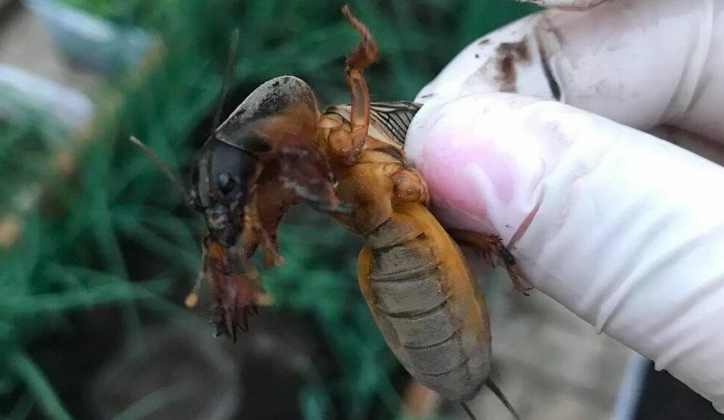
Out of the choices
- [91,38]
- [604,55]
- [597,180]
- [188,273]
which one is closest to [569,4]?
[604,55]

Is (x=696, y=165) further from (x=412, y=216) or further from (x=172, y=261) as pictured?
(x=172, y=261)

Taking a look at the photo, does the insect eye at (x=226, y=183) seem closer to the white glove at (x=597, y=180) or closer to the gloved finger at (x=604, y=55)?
the white glove at (x=597, y=180)

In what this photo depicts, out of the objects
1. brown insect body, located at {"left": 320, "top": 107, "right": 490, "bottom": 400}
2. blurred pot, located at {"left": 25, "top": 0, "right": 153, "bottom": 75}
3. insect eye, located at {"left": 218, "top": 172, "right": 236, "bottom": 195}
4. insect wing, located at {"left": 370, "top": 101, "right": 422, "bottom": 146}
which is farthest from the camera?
blurred pot, located at {"left": 25, "top": 0, "right": 153, "bottom": 75}

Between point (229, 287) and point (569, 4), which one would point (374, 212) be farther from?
point (569, 4)

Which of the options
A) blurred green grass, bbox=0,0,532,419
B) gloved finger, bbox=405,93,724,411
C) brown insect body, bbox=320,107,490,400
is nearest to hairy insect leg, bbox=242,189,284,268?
brown insect body, bbox=320,107,490,400

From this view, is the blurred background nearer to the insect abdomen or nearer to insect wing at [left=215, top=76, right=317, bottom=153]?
the insect abdomen

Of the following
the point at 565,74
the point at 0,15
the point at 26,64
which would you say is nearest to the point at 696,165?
the point at 565,74

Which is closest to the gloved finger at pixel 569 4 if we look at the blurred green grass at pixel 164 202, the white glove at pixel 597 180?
the white glove at pixel 597 180

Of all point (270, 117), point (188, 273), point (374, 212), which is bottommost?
point (188, 273)
